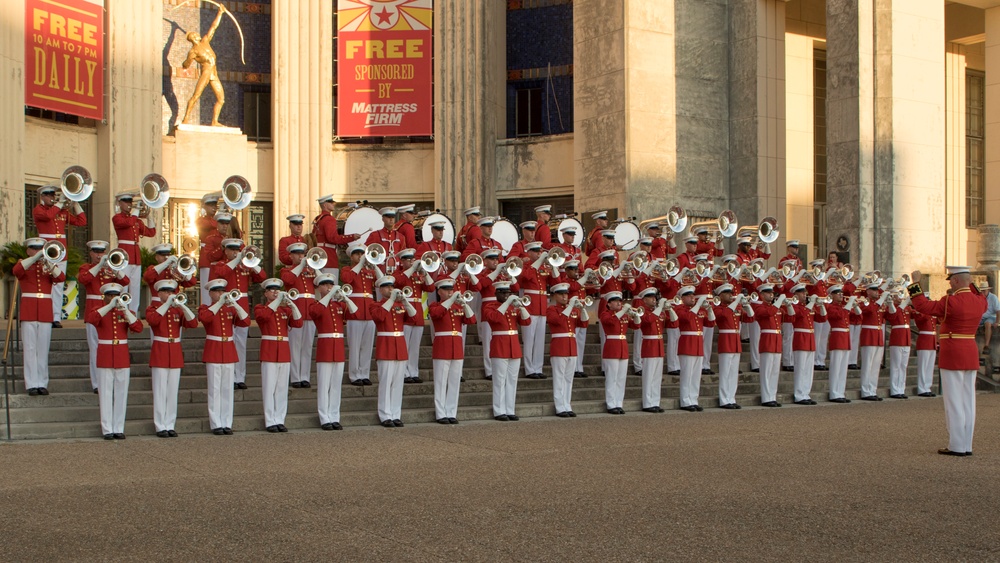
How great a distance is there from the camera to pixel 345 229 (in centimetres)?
1633

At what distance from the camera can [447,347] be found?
14.8 meters

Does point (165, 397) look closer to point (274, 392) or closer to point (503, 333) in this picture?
point (274, 392)

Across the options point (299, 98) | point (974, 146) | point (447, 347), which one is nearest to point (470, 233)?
point (447, 347)

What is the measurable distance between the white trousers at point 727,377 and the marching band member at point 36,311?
28.4ft

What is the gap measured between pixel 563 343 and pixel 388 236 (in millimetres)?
2828

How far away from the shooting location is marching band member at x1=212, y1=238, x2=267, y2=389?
575 inches

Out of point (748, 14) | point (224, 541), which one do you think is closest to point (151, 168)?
point (748, 14)

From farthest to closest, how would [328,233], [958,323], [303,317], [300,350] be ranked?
[328,233]
[300,350]
[303,317]
[958,323]

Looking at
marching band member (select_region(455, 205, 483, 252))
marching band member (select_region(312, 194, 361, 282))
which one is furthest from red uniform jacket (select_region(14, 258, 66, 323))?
marching band member (select_region(455, 205, 483, 252))

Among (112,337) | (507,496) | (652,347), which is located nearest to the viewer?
(507,496)

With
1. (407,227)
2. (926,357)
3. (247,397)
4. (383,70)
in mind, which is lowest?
(247,397)

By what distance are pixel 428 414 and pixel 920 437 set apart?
563 cm

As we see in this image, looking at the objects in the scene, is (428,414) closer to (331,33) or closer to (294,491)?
(294,491)

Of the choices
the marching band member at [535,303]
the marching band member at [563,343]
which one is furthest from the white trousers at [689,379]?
the marching band member at [535,303]
